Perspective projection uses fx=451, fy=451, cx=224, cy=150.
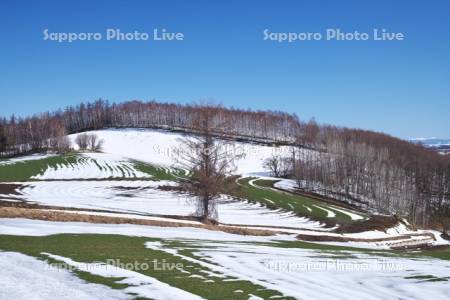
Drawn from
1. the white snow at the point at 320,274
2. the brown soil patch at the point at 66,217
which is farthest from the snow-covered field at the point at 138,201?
the white snow at the point at 320,274

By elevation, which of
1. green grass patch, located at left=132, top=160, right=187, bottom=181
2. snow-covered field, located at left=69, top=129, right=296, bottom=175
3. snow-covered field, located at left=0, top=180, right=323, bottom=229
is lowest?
snow-covered field, located at left=0, top=180, right=323, bottom=229

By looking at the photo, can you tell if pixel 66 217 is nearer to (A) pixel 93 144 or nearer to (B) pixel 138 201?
(B) pixel 138 201

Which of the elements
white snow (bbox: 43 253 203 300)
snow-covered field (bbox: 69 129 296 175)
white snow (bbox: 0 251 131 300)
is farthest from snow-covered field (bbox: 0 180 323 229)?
snow-covered field (bbox: 69 129 296 175)

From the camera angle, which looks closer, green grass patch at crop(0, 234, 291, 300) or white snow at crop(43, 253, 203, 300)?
white snow at crop(43, 253, 203, 300)

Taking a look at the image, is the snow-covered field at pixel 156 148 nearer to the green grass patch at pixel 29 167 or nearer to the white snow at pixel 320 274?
the green grass patch at pixel 29 167

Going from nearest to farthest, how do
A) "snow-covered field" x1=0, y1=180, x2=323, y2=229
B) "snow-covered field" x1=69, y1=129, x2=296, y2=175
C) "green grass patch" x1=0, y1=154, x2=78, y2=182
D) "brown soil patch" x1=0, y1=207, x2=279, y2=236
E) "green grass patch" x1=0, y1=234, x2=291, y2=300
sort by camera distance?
1. "green grass patch" x1=0, y1=234, x2=291, y2=300
2. "brown soil patch" x1=0, y1=207, x2=279, y2=236
3. "snow-covered field" x1=0, y1=180, x2=323, y2=229
4. "green grass patch" x1=0, y1=154, x2=78, y2=182
5. "snow-covered field" x1=69, y1=129, x2=296, y2=175

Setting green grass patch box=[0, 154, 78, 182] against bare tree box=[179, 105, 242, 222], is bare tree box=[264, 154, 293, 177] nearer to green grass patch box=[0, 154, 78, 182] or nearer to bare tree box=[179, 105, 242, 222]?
green grass patch box=[0, 154, 78, 182]

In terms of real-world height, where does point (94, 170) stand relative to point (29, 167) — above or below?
below

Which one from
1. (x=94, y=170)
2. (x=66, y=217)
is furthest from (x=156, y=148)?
(x=66, y=217)
